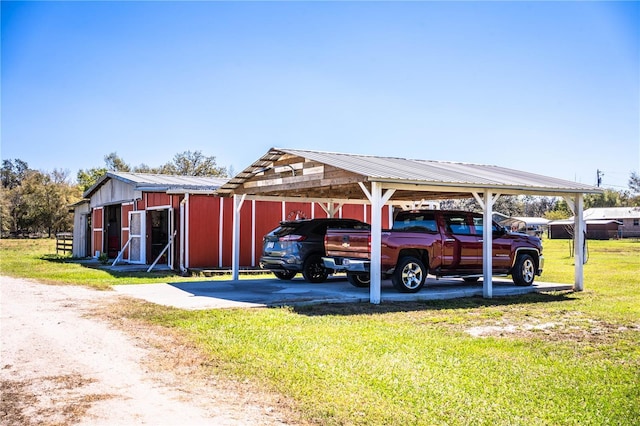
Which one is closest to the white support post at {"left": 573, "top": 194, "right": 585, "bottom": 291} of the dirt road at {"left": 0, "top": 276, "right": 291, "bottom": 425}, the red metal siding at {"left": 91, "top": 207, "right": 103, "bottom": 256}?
the dirt road at {"left": 0, "top": 276, "right": 291, "bottom": 425}

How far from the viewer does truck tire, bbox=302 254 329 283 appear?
49.2 feet

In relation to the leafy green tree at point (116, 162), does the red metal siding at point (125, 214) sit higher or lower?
lower

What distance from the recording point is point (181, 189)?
62.5 feet

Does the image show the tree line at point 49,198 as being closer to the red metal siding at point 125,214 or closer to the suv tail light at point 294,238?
the red metal siding at point 125,214

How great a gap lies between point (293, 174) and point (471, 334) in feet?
24.0

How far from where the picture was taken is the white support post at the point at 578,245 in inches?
577

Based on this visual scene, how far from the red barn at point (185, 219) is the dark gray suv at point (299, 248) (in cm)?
383

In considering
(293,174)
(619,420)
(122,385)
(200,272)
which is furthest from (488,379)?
(200,272)

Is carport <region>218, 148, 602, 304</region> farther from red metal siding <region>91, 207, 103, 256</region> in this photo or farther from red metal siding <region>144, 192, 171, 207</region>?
red metal siding <region>91, 207, 103, 256</region>

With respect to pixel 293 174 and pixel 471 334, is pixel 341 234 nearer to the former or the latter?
pixel 293 174

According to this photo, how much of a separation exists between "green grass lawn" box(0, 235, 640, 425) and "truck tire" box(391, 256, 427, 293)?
→ 3.61 ft

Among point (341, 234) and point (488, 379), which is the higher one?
point (341, 234)

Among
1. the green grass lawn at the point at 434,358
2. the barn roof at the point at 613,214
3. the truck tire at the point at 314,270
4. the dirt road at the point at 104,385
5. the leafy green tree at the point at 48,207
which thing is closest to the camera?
the dirt road at the point at 104,385

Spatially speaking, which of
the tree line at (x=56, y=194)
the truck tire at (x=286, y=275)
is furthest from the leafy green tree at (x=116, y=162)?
the truck tire at (x=286, y=275)
